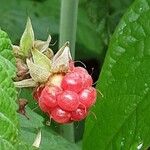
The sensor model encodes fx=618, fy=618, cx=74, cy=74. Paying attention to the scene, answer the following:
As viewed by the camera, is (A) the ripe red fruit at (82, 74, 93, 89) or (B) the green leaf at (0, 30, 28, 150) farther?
(A) the ripe red fruit at (82, 74, 93, 89)

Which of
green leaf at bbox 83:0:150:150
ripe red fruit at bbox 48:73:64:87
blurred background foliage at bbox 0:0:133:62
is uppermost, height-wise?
ripe red fruit at bbox 48:73:64:87

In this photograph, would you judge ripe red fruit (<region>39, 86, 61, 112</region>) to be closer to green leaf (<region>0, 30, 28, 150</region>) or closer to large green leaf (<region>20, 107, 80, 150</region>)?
green leaf (<region>0, 30, 28, 150</region>)

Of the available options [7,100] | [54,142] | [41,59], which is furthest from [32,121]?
[7,100]

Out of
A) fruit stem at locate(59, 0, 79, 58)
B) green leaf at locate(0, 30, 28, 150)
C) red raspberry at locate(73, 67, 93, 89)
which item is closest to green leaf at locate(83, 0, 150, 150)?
fruit stem at locate(59, 0, 79, 58)

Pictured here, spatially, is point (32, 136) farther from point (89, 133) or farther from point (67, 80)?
point (67, 80)

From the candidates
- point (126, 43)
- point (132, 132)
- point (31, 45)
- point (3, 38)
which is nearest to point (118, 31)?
point (126, 43)

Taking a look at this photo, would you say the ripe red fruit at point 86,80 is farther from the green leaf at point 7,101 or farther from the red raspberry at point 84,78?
the green leaf at point 7,101

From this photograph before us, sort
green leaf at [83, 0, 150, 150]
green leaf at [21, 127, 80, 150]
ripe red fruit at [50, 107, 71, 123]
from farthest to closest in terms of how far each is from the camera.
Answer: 1. green leaf at [21, 127, 80, 150]
2. green leaf at [83, 0, 150, 150]
3. ripe red fruit at [50, 107, 71, 123]
